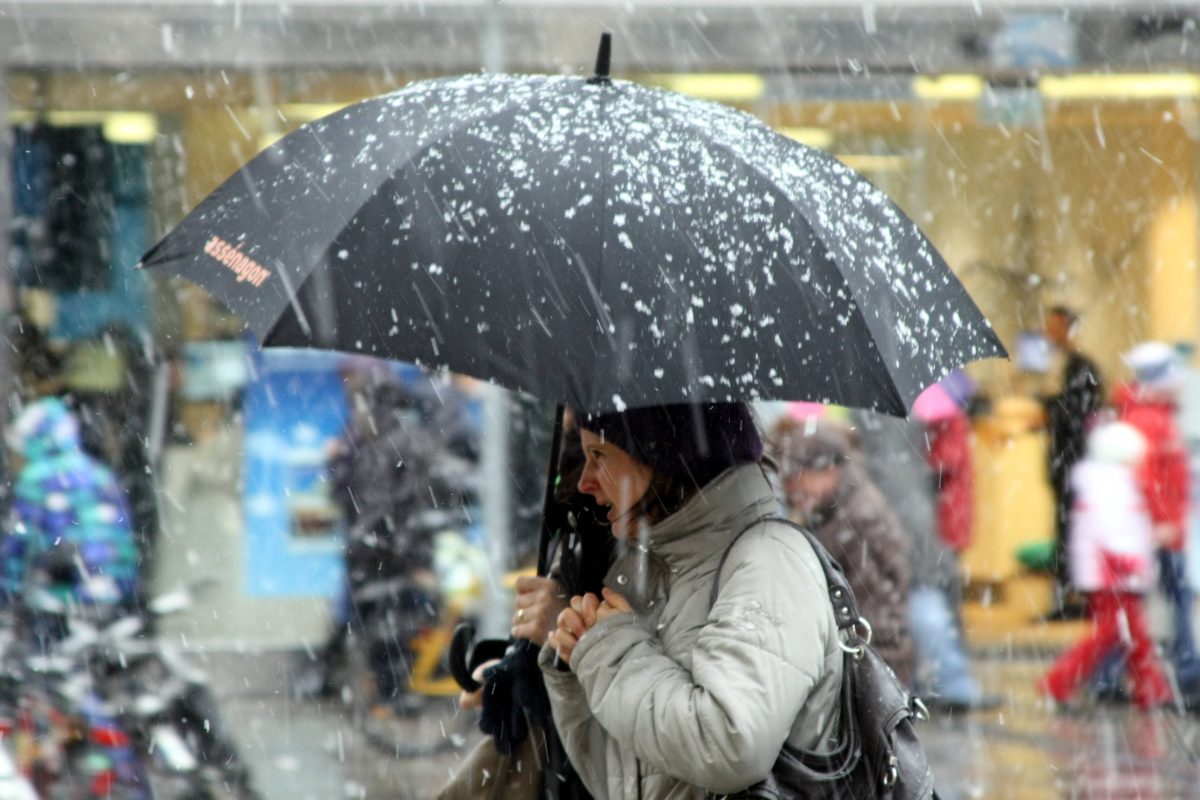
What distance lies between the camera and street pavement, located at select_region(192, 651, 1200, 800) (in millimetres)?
7164

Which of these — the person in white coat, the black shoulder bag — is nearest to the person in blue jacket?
the black shoulder bag

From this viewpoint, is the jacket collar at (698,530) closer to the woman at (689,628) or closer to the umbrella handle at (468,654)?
the woman at (689,628)

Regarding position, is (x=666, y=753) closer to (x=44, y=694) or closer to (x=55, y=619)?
(x=44, y=694)

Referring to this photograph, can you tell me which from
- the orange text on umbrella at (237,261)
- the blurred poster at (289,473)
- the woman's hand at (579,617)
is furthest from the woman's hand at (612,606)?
the blurred poster at (289,473)

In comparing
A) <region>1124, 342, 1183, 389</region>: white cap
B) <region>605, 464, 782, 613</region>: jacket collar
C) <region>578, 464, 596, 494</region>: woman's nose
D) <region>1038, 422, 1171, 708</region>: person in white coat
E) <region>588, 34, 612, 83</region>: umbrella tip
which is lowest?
<region>1038, 422, 1171, 708</region>: person in white coat

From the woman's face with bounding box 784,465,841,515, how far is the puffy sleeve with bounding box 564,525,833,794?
4424 mm

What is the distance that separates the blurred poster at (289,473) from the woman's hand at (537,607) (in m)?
6.36

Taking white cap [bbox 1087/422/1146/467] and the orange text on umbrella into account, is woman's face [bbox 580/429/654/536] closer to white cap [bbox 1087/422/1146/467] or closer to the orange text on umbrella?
the orange text on umbrella

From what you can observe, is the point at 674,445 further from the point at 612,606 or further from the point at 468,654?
the point at 468,654

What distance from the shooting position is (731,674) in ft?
8.46

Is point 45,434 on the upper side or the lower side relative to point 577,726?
upper

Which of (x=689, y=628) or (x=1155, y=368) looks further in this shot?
(x=1155, y=368)

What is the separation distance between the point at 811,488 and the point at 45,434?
11.1 feet

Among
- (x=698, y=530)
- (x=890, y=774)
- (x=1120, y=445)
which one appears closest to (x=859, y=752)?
(x=890, y=774)
